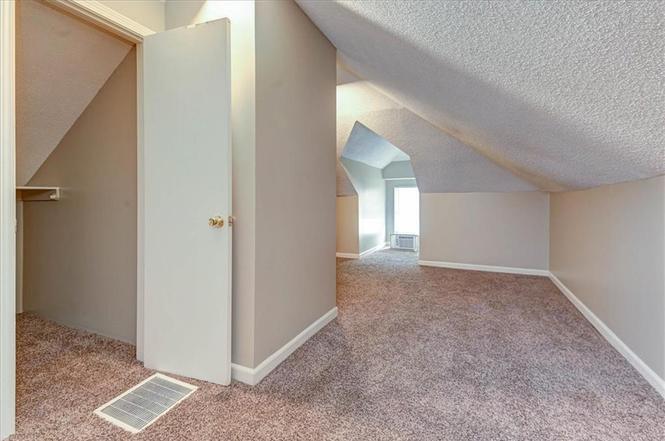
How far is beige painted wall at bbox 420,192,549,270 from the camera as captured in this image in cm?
430

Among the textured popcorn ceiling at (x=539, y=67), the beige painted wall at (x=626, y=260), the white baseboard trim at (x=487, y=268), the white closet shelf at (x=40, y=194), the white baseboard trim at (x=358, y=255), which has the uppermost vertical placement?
the textured popcorn ceiling at (x=539, y=67)

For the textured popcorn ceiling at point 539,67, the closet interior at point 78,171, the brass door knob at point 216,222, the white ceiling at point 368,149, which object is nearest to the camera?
the textured popcorn ceiling at point 539,67

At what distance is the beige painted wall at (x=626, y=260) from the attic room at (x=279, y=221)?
0.7 inches

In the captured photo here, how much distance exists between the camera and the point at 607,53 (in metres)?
1.00

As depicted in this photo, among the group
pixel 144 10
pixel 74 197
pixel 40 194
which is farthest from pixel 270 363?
pixel 40 194

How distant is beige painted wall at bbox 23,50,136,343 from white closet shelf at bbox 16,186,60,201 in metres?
0.04

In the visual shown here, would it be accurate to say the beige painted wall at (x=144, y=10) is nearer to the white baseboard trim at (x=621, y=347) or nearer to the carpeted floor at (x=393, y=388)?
the carpeted floor at (x=393, y=388)

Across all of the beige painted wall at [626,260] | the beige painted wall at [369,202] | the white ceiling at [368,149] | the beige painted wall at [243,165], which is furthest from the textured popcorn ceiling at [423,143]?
the beige painted wall at [243,165]

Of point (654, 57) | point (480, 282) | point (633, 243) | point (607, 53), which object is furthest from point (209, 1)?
point (480, 282)

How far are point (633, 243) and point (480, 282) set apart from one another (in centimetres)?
206

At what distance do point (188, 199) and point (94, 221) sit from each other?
A: 1030 mm

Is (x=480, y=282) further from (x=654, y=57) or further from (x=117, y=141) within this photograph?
(x=117, y=141)

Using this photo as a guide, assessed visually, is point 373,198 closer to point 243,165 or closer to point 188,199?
point 243,165

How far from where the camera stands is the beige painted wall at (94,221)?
210cm
